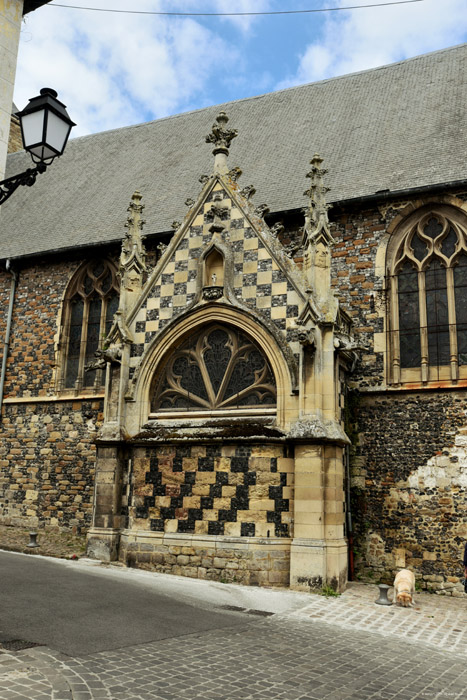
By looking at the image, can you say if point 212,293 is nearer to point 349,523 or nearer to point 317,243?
point 317,243

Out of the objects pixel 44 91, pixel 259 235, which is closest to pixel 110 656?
pixel 44 91

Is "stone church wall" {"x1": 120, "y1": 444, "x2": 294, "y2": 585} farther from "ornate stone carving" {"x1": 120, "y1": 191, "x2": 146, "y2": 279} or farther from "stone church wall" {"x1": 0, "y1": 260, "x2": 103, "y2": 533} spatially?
"stone church wall" {"x1": 0, "y1": 260, "x2": 103, "y2": 533}

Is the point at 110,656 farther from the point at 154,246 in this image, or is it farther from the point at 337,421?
the point at 154,246

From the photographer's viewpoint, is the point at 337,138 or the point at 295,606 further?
the point at 337,138

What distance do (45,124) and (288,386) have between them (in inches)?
232

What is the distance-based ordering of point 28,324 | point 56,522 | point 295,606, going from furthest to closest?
point 28,324
point 56,522
point 295,606

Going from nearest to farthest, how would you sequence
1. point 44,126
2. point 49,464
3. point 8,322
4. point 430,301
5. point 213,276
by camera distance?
point 44,126, point 213,276, point 430,301, point 49,464, point 8,322

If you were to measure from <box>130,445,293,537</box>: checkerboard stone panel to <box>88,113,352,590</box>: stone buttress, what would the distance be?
18mm

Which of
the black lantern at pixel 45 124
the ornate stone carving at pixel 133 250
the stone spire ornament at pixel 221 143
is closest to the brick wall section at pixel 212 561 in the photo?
the ornate stone carving at pixel 133 250

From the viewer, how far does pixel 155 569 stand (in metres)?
10.6

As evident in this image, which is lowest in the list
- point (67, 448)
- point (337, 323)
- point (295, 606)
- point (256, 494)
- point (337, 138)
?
point (295, 606)

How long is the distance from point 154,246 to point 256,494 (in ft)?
24.5

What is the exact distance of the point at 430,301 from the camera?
12.7 metres

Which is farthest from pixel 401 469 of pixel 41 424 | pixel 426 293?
pixel 41 424
